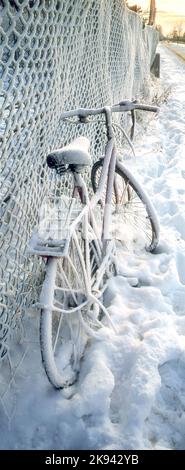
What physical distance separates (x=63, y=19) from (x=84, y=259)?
1.55 m

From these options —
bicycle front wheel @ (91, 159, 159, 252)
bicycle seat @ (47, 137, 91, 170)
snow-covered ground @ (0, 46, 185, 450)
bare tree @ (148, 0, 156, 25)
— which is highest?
bare tree @ (148, 0, 156, 25)

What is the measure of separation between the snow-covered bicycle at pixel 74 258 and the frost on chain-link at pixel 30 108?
0.72 ft

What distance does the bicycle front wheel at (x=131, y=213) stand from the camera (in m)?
3.11

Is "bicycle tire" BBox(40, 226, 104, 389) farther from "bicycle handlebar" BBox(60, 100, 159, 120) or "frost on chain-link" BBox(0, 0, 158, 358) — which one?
"bicycle handlebar" BBox(60, 100, 159, 120)

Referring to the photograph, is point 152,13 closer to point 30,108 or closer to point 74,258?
point 30,108

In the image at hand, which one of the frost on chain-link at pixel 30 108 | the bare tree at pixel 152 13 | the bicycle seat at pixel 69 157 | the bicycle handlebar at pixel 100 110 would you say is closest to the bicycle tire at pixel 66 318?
the frost on chain-link at pixel 30 108

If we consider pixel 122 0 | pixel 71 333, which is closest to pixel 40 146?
pixel 71 333

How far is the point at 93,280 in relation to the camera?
2.42 metres

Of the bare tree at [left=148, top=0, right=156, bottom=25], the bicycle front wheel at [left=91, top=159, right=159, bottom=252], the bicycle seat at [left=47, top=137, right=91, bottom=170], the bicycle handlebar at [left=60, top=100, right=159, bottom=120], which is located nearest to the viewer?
the bicycle seat at [left=47, top=137, right=91, bottom=170]

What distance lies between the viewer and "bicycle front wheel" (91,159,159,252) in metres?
3.11

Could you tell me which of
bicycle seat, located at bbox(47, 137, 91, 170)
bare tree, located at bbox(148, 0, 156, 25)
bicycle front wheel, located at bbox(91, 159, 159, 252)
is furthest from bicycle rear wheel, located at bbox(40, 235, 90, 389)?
bare tree, located at bbox(148, 0, 156, 25)

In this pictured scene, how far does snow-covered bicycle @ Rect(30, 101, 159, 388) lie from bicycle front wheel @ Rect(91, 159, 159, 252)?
135mm

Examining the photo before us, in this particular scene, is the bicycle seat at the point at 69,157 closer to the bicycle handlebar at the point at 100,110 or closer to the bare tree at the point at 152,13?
the bicycle handlebar at the point at 100,110
